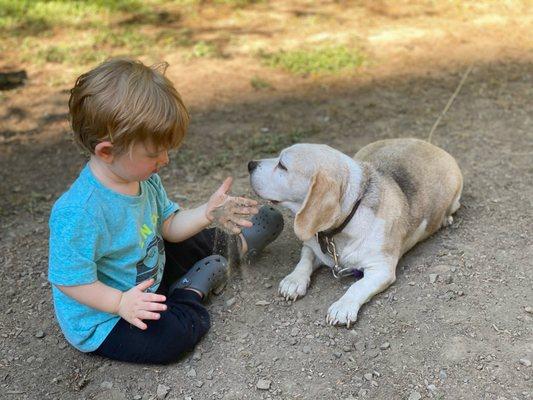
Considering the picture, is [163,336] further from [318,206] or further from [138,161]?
[318,206]

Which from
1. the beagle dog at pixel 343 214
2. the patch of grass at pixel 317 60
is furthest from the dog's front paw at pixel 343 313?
the patch of grass at pixel 317 60

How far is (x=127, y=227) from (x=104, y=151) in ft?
1.34

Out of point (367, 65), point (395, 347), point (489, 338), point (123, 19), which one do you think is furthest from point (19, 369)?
point (123, 19)

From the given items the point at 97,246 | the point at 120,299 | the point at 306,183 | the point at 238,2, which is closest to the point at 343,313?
the point at 306,183

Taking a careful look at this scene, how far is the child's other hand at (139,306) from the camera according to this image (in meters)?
2.88

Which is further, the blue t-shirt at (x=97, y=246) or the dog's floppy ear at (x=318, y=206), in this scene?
the dog's floppy ear at (x=318, y=206)

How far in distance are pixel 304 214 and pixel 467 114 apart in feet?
10.1

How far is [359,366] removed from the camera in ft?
10.1

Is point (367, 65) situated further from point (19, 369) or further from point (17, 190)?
point (19, 369)

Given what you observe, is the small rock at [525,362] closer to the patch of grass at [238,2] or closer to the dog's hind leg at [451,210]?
the dog's hind leg at [451,210]

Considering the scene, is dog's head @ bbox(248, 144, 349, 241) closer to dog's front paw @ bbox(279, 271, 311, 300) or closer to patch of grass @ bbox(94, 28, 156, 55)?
dog's front paw @ bbox(279, 271, 311, 300)

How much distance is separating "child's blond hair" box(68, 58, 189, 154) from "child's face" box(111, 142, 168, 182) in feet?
0.10

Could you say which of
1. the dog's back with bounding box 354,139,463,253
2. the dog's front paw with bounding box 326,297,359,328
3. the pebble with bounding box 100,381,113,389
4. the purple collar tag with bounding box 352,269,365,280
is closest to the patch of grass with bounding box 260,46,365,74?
the dog's back with bounding box 354,139,463,253

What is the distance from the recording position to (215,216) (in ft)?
11.5
